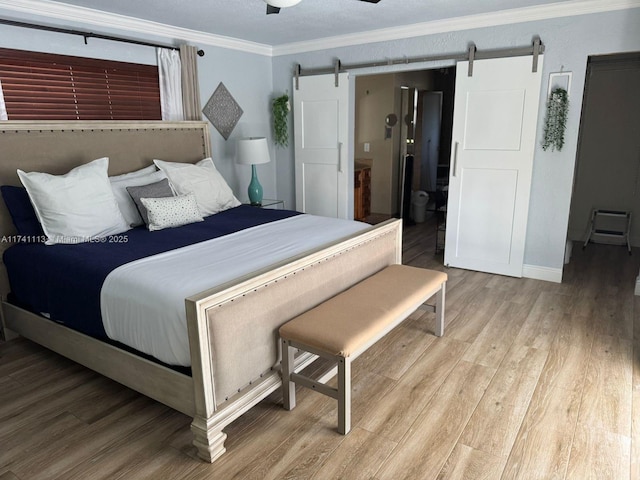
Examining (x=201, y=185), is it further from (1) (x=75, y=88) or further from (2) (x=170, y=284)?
(2) (x=170, y=284)

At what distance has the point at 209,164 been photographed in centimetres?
424

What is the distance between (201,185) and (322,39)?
226 cm

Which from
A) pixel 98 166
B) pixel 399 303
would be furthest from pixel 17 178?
pixel 399 303

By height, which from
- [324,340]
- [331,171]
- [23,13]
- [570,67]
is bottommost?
[324,340]

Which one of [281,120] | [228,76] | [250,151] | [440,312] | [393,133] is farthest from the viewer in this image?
[393,133]

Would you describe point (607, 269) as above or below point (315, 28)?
below

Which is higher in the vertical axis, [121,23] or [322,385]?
[121,23]

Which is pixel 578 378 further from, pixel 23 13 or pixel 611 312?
pixel 23 13

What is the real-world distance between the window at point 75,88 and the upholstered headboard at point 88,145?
0.57ft

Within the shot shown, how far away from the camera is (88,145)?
3561mm

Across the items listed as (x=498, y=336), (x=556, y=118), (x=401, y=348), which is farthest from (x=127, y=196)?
(x=556, y=118)

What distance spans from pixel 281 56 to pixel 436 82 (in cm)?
321

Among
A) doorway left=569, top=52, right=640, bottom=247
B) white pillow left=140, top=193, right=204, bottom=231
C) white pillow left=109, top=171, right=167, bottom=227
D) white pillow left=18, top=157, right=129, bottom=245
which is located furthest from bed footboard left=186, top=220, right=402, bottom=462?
doorway left=569, top=52, right=640, bottom=247

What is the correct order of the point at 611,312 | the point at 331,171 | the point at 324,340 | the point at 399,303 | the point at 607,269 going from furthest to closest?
the point at 331,171, the point at 607,269, the point at 611,312, the point at 399,303, the point at 324,340
